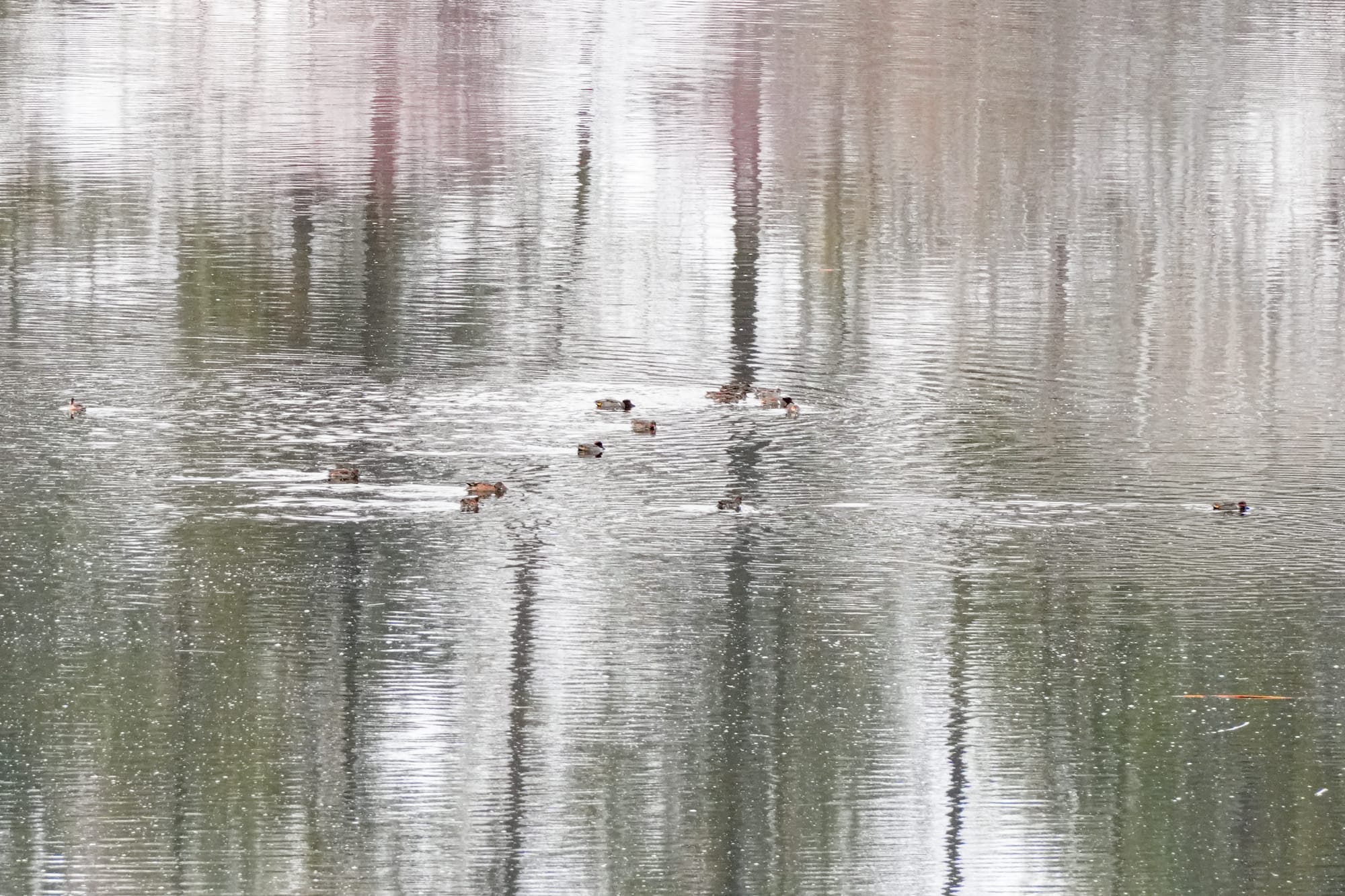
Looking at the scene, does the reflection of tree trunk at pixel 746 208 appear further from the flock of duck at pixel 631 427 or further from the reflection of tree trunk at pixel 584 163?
the reflection of tree trunk at pixel 584 163

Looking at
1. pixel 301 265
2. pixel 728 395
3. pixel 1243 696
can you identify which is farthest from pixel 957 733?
pixel 301 265

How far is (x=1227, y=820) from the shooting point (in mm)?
6707

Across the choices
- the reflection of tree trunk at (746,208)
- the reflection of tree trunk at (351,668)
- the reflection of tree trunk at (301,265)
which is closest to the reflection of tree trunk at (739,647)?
the reflection of tree trunk at (746,208)

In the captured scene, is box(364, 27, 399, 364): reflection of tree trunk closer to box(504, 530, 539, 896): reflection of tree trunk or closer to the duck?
the duck

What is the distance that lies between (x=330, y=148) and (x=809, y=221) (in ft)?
16.2

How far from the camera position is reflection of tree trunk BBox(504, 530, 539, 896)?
20.8 ft

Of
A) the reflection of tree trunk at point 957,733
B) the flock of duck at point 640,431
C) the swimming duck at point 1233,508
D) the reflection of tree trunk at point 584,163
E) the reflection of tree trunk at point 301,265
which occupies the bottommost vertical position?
the reflection of tree trunk at point 957,733

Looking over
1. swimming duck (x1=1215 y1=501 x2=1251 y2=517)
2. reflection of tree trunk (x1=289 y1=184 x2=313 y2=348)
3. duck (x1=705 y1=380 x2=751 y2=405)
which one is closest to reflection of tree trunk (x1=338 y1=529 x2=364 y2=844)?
duck (x1=705 y1=380 x2=751 y2=405)

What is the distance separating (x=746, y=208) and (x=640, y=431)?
20.1 feet

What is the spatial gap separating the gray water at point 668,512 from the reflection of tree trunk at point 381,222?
67 millimetres

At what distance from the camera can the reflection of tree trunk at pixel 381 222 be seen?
1301 centimetres

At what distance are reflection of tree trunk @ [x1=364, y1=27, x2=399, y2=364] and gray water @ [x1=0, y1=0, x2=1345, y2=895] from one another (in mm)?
67

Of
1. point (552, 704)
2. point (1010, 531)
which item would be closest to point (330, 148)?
point (1010, 531)

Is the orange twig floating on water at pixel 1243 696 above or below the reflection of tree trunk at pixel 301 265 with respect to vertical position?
below
